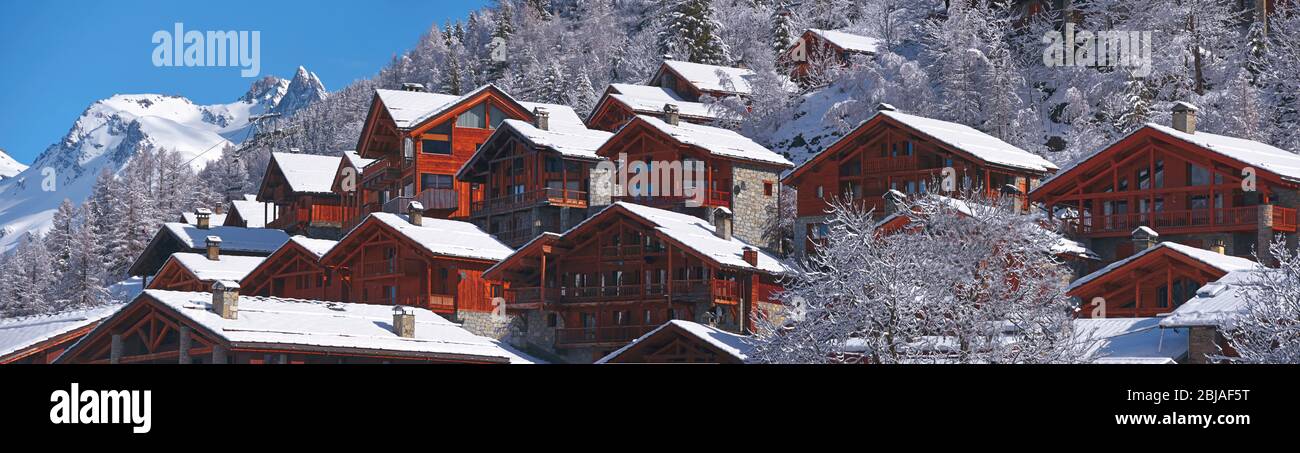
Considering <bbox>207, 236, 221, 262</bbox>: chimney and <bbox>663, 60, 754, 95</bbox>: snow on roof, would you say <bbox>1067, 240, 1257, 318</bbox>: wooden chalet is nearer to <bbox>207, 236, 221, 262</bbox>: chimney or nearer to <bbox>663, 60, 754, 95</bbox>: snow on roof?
<bbox>207, 236, 221, 262</bbox>: chimney

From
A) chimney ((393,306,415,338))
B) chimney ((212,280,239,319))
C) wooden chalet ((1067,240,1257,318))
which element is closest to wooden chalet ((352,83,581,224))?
chimney ((393,306,415,338))

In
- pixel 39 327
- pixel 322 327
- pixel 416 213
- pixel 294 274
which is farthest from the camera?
pixel 294 274

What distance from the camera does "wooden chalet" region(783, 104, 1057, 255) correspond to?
59.6 m

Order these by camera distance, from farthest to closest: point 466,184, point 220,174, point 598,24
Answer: point 220,174
point 598,24
point 466,184

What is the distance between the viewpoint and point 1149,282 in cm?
4584

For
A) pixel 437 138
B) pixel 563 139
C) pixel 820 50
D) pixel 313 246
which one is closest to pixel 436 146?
pixel 437 138

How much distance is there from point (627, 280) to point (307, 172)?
1452 inches

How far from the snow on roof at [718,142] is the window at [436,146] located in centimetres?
1141

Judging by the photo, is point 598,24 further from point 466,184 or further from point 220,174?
point 466,184

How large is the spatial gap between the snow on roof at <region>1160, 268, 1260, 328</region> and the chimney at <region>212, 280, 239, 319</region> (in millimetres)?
26175

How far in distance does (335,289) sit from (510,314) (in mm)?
9302

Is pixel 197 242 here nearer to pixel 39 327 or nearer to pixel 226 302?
pixel 39 327
